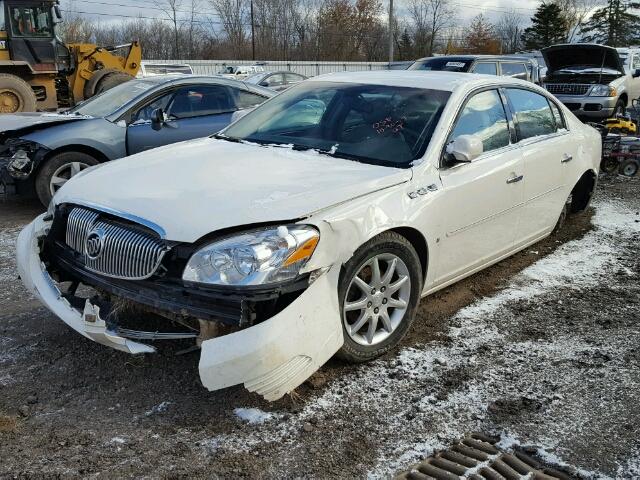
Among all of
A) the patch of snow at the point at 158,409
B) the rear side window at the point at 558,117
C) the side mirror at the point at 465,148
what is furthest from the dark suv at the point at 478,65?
the patch of snow at the point at 158,409

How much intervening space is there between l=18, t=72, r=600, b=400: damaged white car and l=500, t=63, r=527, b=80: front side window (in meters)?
8.82

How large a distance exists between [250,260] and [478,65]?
10.6 metres

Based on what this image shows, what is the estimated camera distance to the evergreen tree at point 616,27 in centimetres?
5594

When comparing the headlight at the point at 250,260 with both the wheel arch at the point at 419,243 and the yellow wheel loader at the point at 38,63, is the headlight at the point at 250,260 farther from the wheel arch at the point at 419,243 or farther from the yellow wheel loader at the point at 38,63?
the yellow wheel loader at the point at 38,63

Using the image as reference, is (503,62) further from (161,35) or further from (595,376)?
(161,35)

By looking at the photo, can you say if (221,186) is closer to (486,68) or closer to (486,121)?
(486,121)

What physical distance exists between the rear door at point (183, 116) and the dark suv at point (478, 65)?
587 centimetres

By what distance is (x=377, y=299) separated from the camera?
3424 mm

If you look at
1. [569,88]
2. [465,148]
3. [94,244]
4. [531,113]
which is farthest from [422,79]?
[569,88]

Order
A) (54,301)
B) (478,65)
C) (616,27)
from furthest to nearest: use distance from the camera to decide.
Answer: (616,27)
(478,65)
(54,301)

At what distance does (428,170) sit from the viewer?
3707 millimetres

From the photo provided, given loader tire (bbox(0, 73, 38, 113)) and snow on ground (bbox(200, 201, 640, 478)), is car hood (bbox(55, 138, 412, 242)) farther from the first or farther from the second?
loader tire (bbox(0, 73, 38, 113))

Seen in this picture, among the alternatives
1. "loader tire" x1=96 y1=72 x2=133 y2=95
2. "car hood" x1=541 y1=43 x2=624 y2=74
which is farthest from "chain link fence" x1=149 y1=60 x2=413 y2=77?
"car hood" x1=541 y1=43 x2=624 y2=74

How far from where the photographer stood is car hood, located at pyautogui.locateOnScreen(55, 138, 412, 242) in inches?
116
